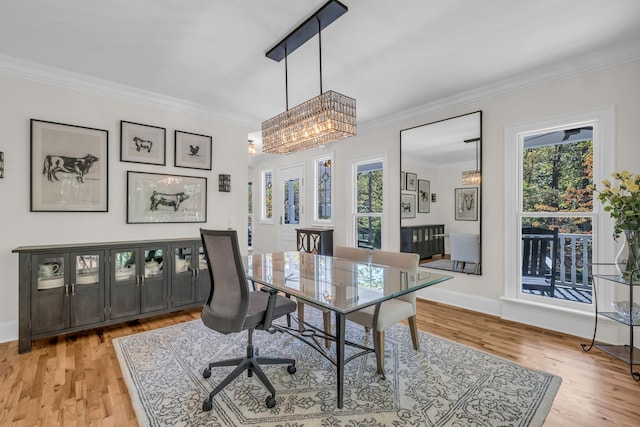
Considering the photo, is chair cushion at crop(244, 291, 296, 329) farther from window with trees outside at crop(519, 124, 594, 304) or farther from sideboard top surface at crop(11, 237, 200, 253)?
window with trees outside at crop(519, 124, 594, 304)

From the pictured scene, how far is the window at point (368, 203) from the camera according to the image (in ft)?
15.2

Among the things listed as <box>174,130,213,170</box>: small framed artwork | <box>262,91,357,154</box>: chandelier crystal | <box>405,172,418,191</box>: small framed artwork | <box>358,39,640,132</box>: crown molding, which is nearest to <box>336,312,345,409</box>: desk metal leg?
<box>262,91,357,154</box>: chandelier crystal

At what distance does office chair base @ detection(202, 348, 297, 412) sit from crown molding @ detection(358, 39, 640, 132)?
134 inches

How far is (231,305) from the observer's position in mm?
1938

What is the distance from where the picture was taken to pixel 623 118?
2.64 m

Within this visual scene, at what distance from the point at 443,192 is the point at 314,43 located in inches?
97.8

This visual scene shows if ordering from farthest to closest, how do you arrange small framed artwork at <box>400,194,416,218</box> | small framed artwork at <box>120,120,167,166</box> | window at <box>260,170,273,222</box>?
1. window at <box>260,170,273,222</box>
2. small framed artwork at <box>400,194,416,218</box>
3. small framed artwork at <box>120,120,167,166</box>

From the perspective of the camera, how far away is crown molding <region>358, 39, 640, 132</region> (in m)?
2.61

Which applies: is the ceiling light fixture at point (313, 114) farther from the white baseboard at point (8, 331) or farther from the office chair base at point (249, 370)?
the white baseboard at point (8, 331)

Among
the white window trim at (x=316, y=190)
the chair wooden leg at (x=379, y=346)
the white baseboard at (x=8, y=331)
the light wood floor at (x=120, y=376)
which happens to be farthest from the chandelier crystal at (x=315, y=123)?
the white baseboard at (x=8, y=331)

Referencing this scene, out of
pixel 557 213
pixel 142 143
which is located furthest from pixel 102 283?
pixel 557 213

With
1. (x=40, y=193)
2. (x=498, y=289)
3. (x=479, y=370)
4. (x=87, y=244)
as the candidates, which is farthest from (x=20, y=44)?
(x=498, y=289)

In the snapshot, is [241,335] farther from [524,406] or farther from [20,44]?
[20,44]

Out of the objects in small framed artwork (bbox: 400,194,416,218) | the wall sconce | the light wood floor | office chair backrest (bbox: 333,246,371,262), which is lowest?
the light wood floor
